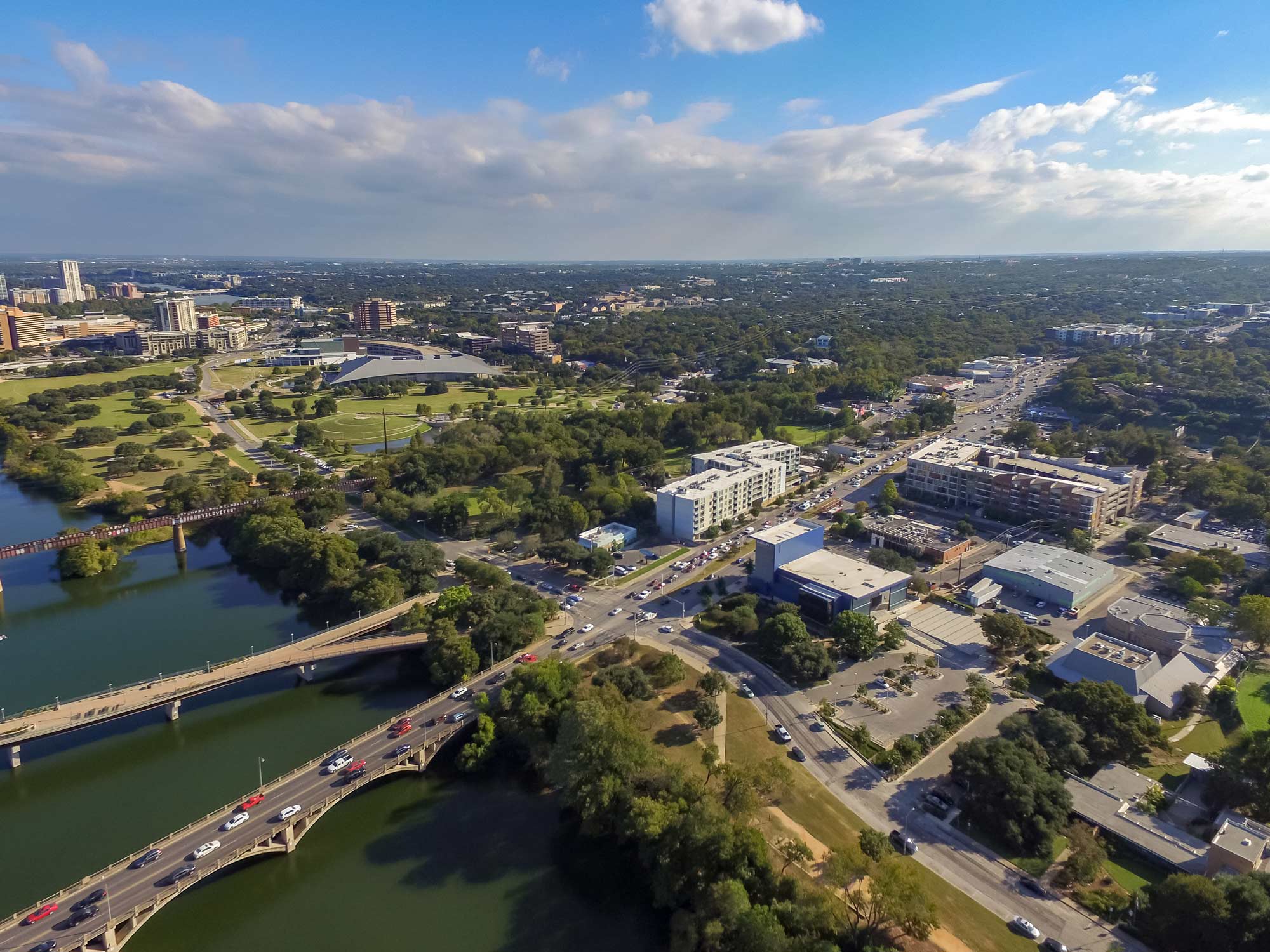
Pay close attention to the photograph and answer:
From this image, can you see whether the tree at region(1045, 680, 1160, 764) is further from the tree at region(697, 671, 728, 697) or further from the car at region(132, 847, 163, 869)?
the car at region(132, 847, 163, 869)

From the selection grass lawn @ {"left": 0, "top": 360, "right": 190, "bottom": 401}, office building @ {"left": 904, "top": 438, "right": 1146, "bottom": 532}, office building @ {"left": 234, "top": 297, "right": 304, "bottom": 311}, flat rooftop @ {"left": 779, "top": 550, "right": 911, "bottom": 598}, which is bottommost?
flat rooftop @ {"left": 779, "top": 550, "right": 911, "bottom": 598}

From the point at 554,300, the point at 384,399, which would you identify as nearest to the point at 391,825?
the point at 384,399

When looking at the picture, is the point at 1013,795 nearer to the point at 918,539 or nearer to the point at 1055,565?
the point at 1055,565

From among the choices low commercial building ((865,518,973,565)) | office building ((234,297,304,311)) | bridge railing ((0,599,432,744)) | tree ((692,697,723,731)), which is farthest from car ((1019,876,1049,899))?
office building ((234,297,304,311))

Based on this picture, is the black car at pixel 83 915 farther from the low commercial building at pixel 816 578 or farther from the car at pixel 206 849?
the low commercial building at pixel 816 578

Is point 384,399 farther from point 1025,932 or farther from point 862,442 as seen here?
point 1025,932

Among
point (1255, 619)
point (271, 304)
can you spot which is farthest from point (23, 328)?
point (1255, 619)

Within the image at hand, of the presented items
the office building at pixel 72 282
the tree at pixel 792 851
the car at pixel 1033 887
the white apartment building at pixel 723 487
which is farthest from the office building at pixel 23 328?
the car at pixel 1033 887

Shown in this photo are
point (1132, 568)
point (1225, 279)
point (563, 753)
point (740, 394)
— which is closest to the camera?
point (563, 753)
